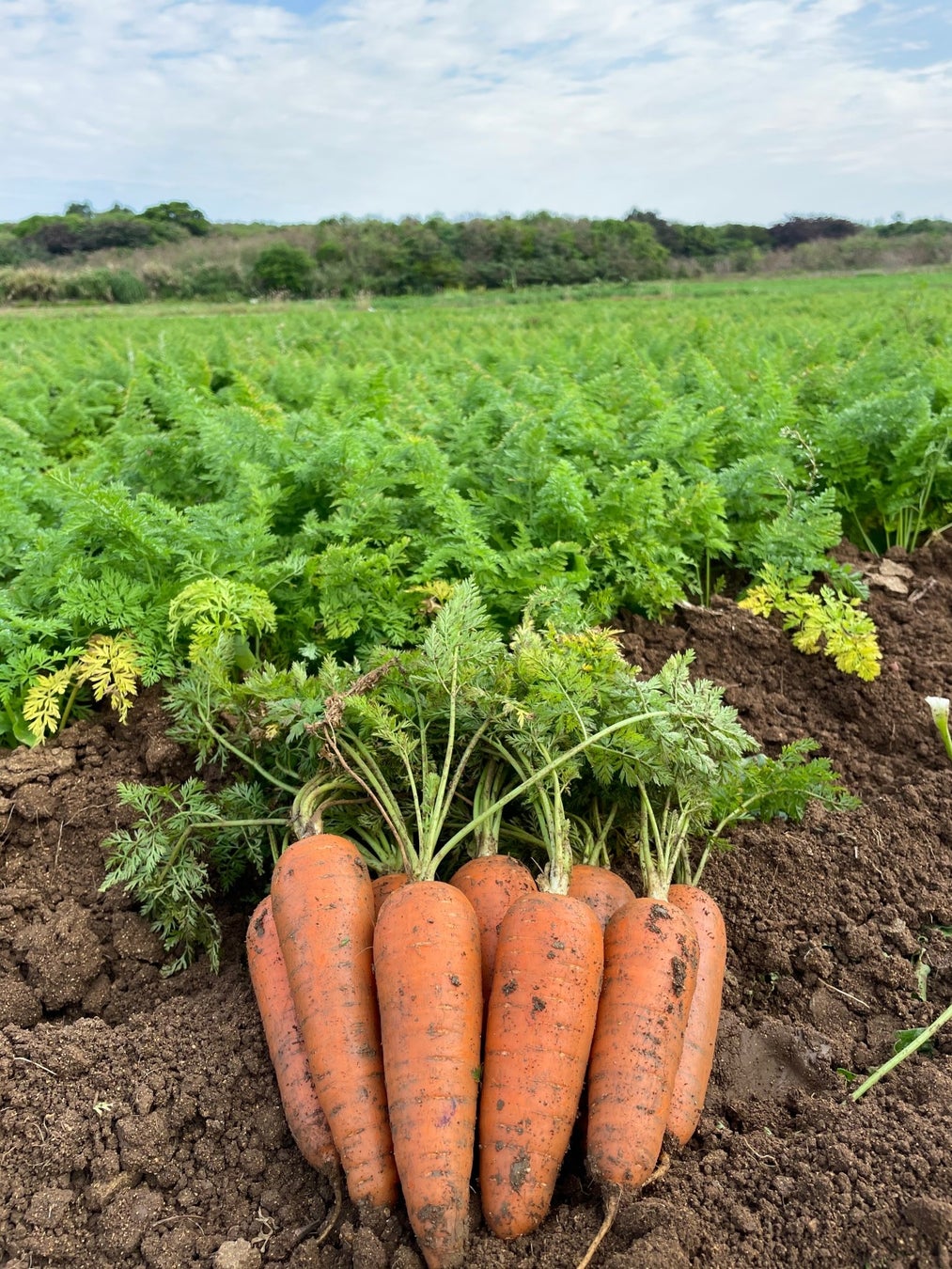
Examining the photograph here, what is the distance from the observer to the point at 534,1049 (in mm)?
2252

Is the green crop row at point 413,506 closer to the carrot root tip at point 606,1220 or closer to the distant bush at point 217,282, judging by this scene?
the carrot root tip at point 606,1220

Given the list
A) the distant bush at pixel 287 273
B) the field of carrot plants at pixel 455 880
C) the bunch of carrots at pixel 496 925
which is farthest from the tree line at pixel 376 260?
the bunch of carrots at pixel 496 925

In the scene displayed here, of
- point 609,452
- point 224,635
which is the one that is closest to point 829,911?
point 224,635

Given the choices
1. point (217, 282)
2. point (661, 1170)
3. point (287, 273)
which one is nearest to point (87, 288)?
point (217, 282)

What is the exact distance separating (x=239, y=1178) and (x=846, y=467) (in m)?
5.30

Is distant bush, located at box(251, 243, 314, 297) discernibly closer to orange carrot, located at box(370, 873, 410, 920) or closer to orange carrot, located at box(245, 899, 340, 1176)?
orange carrot, located at box(370, 873, 410, 920)

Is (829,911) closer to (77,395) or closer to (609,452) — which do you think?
(609,452)

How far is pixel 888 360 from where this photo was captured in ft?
24.8

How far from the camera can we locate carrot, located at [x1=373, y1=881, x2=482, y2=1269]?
2.01 m

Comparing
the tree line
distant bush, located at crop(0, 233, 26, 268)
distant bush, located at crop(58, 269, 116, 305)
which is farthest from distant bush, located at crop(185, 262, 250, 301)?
distant bush, located at crop(0, 233, 26, 268)

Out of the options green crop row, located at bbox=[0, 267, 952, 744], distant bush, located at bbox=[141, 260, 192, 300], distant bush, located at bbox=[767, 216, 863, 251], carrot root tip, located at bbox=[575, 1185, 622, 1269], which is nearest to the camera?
carrot root tip, located at bbox=[575, 1185, 622, 1269]

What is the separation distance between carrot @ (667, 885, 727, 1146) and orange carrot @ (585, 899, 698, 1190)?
0.07 meters

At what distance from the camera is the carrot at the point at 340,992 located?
7.15 feet

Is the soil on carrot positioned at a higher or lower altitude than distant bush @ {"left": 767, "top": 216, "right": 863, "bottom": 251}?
lower
